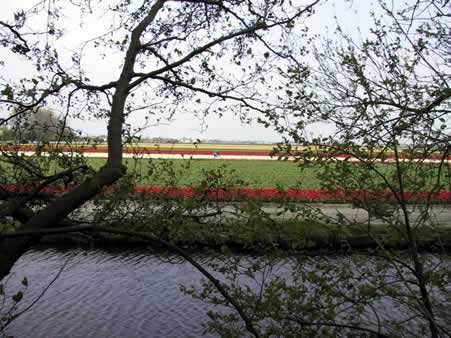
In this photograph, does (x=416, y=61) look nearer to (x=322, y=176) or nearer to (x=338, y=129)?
(x=338, y=129)

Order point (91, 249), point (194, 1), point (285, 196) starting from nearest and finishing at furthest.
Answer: point (285, 196)
point (194, 1)
point (91, 249)

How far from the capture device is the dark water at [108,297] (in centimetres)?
566

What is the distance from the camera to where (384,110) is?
371 centimetres

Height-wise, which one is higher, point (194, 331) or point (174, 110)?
point (174, 110)

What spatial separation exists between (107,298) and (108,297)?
0.03m

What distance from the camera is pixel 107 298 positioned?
652 cm

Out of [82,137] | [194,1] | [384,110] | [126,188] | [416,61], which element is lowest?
[126,188]

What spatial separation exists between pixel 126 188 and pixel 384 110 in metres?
2.42

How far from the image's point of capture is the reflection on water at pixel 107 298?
5660 mm

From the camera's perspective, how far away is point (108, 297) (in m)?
6.55

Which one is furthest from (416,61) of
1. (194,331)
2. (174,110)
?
(194,331)

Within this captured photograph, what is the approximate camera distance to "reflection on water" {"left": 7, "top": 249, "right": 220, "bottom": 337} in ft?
18.6

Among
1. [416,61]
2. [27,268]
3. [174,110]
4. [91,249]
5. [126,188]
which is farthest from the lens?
[91,249]

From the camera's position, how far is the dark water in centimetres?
566
